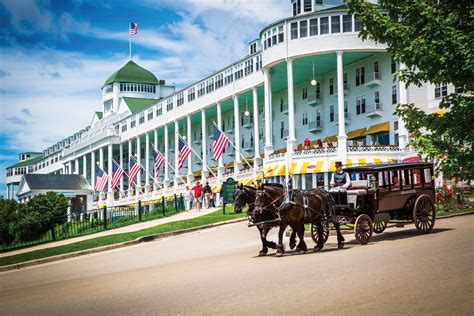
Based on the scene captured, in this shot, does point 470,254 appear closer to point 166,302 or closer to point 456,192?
point 166,302

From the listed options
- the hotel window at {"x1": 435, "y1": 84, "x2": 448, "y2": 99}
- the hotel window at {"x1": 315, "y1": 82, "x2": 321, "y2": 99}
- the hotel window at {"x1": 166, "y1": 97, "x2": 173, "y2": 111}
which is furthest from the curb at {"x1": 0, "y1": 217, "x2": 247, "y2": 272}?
the hotel window at {"x1": 166, "y1": 97, "x2": 173, "y2": 111}

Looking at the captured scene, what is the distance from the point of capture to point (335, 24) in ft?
170

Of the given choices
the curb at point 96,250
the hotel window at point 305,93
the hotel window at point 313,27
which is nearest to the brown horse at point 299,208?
the curb at point 96,250

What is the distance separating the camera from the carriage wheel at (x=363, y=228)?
18.2 metres

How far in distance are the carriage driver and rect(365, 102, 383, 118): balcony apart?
36.6 m

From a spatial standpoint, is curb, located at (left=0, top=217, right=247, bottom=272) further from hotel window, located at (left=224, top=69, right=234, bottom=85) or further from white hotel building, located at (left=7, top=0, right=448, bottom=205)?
hotel window, located at (left=224, top=69, right=234, bottom=85)

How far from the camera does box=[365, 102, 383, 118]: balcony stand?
5488 centimetres

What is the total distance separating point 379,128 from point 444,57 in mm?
42719

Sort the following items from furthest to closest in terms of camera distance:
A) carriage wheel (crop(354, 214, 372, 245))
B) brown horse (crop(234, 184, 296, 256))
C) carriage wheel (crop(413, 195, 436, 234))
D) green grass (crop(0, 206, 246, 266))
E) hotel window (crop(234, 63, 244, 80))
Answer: hotel window (crop(234, 63, 244, 80)), green grass (crop(0, 206, 246, 266)), carriage wheel (crop(413, 195, 436, 234)), carriage wheel (crop(354, 214, 372, 245)), brown horse (crop(234, 184, 296, 256))

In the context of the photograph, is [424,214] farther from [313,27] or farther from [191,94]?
[191,94]

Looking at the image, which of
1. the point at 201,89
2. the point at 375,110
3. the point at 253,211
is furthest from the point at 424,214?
the point at 201,89

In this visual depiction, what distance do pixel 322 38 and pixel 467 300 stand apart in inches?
1734

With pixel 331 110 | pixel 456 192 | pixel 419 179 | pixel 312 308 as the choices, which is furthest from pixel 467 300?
pixel 331 110

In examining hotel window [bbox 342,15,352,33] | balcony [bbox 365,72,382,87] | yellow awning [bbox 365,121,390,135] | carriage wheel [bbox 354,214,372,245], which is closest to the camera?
carriage wheel [bbox 354,214,372,245]
